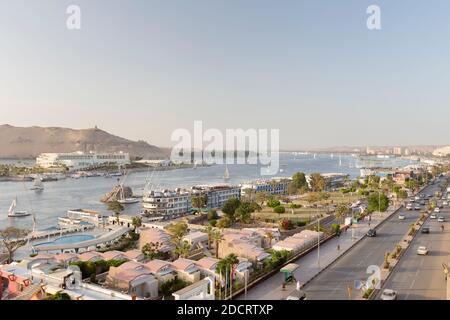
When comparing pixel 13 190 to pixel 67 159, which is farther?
pixel 67 159

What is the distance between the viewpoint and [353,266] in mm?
7871

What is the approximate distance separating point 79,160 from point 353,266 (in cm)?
5607

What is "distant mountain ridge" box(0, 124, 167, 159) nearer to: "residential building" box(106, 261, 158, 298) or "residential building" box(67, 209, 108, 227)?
"residential building" box(67, 209, 108, 227)

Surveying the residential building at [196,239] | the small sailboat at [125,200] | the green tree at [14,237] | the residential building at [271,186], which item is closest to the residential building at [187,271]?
the residential building at [196,239]

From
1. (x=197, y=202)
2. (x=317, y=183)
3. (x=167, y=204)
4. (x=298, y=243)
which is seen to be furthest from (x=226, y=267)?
(x=317, y=183)

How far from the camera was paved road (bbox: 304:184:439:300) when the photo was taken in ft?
20.7

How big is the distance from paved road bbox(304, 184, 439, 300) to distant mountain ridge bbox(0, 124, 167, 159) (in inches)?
3522

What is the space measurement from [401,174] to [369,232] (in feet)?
67.6

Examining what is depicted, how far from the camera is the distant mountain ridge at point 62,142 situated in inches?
3861

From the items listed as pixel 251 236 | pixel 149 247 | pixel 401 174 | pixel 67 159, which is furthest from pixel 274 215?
pixel 67 159

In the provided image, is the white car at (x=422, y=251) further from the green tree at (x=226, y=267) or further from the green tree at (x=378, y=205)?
the green tree at (x=378, y=205)

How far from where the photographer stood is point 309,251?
30.0 feet

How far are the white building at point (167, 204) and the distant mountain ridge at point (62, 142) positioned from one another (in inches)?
3154
